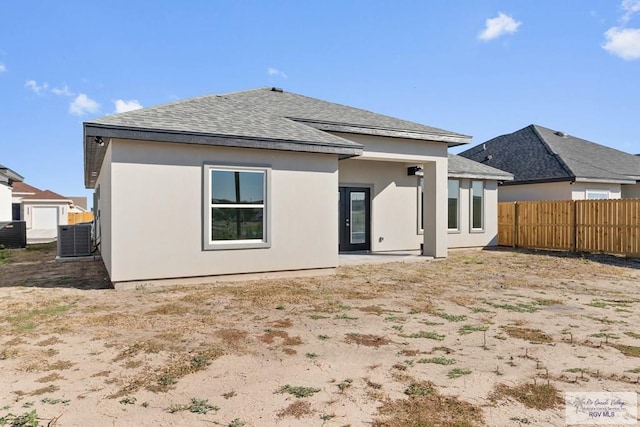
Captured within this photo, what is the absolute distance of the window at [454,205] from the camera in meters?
15.2

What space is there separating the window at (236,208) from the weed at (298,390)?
5.46 metres

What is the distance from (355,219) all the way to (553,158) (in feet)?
37.6

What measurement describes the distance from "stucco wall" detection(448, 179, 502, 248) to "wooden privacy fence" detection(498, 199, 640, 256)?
816 millimetres

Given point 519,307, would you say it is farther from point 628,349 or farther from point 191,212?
point 191,212

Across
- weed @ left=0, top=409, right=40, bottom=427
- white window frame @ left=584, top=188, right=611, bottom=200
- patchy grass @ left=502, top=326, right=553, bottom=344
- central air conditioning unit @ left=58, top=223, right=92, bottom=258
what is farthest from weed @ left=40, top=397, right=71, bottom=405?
white window frame @ left=584, top=188, right=611, bottom=200

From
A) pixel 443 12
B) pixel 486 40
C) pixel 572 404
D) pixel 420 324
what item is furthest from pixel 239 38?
pixel 572 404

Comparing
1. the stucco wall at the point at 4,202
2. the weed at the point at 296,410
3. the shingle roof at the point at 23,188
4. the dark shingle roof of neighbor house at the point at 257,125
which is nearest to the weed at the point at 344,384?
the weed at the point at 296,410

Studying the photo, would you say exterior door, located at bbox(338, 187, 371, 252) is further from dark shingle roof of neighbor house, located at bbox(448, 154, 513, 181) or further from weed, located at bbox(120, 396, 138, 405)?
weed, located at bbox(120, 396, 138, 405)

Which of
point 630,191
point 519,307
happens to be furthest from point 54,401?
point 630,191

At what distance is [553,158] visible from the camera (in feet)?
61.7

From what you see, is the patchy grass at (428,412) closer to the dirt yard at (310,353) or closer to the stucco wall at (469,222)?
the dirt yard at (310,353)

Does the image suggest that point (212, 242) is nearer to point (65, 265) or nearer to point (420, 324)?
point (420, 324)

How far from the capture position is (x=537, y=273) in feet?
33.3

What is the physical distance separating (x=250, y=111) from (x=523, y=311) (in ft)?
26.5
